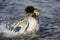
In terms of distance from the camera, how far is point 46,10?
15.7 m

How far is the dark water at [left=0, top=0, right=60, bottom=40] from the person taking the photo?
1330 centimetres

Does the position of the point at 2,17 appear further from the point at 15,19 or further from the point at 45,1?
the point at 45,1

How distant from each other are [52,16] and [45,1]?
2263 mm

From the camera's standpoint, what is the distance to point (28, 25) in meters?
12.9

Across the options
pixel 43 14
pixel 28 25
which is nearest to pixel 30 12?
pixel 28 25

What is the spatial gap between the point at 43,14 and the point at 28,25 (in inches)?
96.1

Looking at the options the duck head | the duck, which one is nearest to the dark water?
the duck

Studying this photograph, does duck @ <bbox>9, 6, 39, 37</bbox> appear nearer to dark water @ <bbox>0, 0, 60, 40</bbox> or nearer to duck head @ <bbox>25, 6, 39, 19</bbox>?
duck head @ <bbox>25, 6, 39, 19</bbox>

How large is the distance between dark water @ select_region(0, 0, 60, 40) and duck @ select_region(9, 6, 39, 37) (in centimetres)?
37

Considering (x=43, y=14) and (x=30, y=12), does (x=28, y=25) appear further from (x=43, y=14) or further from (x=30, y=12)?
(x=43, y=14)

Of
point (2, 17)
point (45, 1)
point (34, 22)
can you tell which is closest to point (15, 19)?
point (2, 17)

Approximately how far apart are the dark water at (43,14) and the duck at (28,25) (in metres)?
0.37

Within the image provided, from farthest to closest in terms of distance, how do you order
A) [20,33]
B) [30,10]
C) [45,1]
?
[45,1] → [30,10] → [20,33]

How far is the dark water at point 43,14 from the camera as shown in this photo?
43.6 feet
